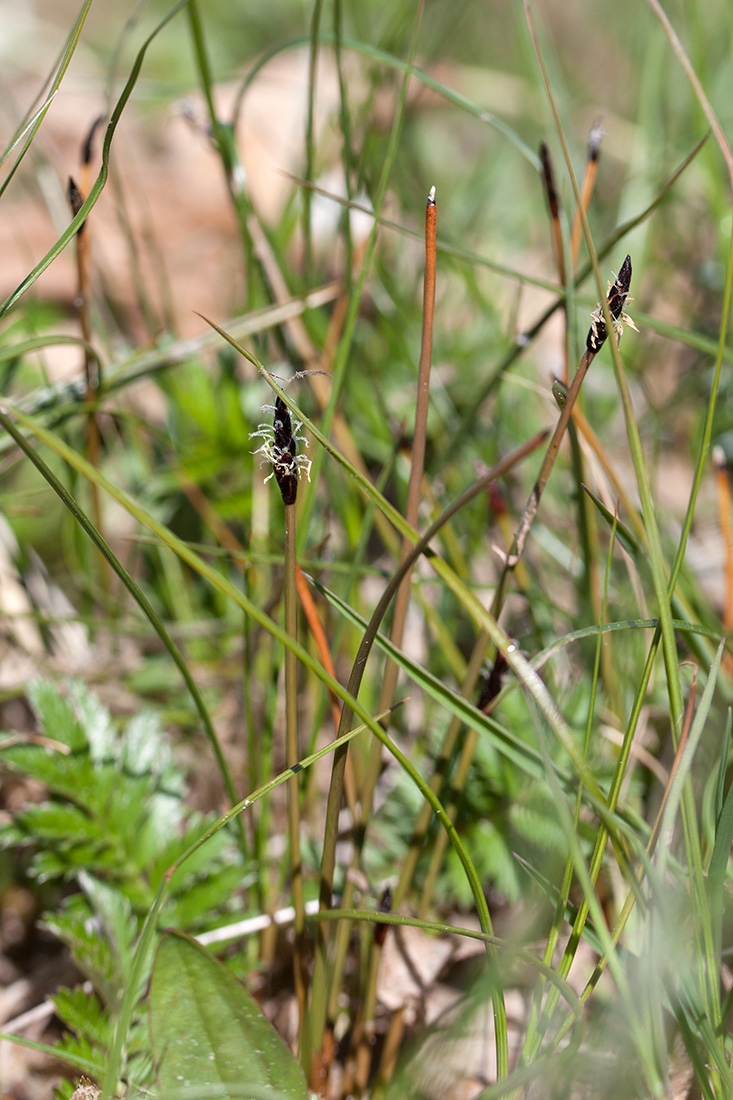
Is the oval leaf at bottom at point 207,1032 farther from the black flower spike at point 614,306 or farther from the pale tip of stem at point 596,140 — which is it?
the pale tip of stem at point 596,140

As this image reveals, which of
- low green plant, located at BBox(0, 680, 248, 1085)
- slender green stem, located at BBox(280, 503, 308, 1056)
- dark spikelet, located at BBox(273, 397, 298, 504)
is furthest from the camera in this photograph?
low green plant, located at BBox(0, 680, 248, 1085)

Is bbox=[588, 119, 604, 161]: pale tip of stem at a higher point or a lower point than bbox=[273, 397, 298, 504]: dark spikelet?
higher

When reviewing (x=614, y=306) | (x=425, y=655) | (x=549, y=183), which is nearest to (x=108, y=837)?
(x=425, y=655)

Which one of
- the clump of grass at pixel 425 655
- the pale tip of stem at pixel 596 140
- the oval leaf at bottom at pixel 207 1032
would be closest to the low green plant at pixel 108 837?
the clump of grass at pixel 425 655

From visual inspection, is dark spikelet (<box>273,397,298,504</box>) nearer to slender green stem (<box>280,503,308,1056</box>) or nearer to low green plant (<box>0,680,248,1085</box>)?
slender green stem (<box>280,503,308,1056</box>)

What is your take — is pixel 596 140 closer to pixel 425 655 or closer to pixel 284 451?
pixel 284 451

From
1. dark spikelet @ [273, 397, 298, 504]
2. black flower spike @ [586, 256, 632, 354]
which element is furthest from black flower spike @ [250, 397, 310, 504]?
black flower spike @ [586, 256, 632, 354]
